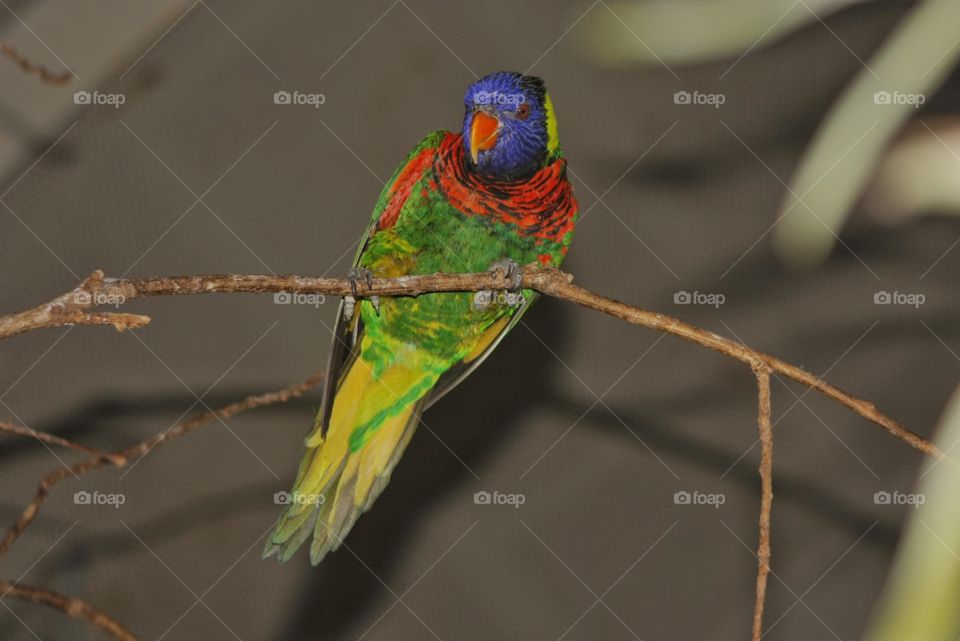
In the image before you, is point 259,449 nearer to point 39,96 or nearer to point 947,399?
point 39,96

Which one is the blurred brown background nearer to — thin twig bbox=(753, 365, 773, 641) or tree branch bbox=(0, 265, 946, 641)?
tree branch bbox=(0, 265, 946, 641)

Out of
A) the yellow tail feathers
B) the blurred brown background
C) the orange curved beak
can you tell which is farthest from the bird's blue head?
the blurred brown background

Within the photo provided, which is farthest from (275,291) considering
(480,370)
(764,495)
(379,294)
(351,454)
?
(480,370)

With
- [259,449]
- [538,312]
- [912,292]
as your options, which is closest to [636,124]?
[538,312]

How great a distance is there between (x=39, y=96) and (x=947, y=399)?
3546mm

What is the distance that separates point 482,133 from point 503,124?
8 centimetres

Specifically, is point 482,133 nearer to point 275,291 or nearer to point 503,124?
point 503,124

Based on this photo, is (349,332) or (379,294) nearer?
(379,294)

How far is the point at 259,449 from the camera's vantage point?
3.18 m

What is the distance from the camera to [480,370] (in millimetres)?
3186

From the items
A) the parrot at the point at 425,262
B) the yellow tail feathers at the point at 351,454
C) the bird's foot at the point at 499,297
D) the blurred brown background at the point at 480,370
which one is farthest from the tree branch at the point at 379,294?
the blurred brown background at the point at 480,370

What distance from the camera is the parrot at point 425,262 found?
218 cm

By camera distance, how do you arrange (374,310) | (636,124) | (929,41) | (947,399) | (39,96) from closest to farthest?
(929,41)
(374,310)
(39,96)
(636,124)
(947,399)

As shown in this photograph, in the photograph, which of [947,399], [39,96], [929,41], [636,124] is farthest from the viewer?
[947,399]
